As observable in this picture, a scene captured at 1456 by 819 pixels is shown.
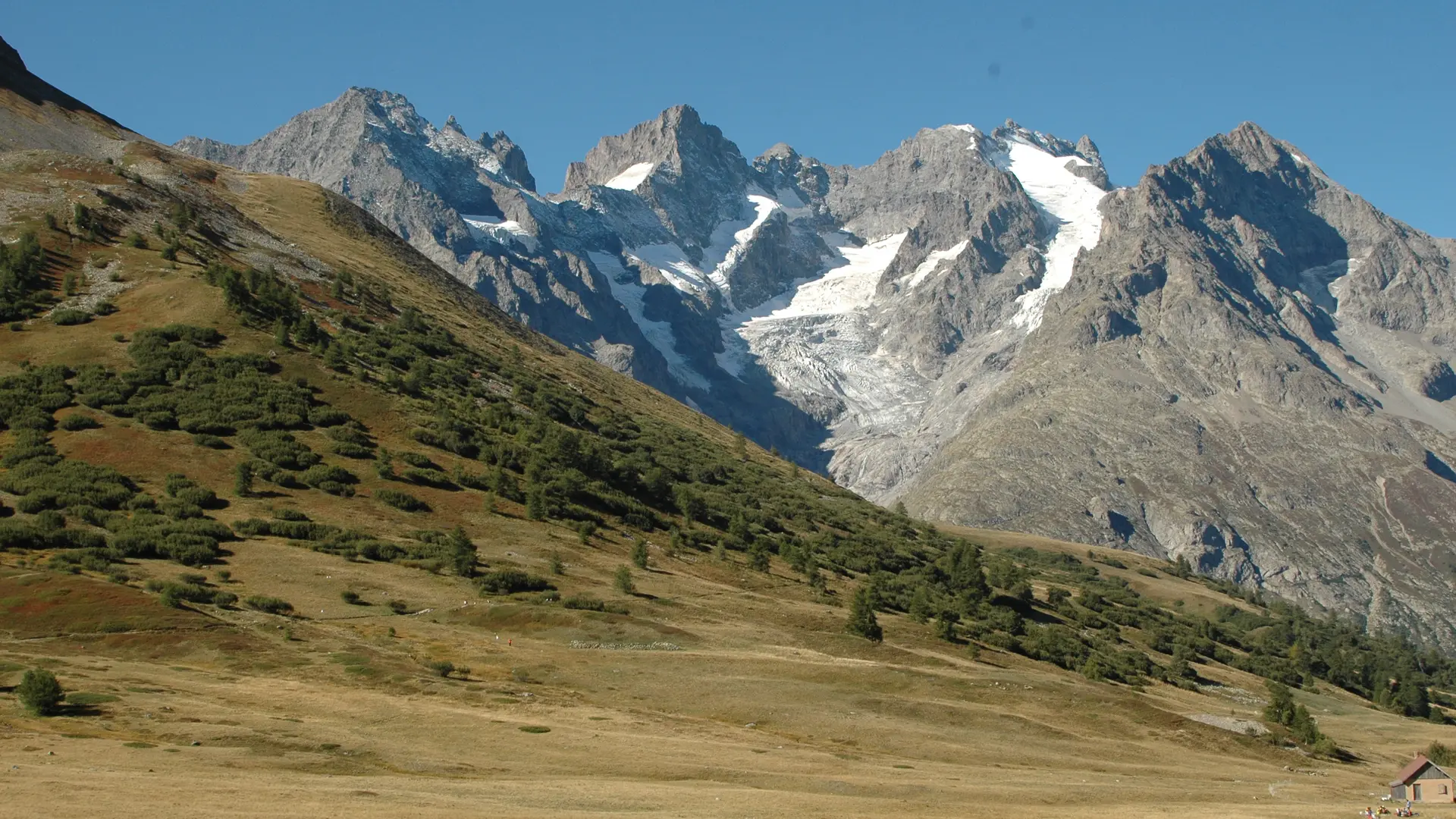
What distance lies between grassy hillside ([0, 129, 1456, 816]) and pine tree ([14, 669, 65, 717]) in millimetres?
685

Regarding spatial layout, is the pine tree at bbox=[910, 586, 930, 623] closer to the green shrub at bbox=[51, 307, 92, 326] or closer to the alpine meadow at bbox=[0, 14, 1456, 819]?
the alpine meadow at bbox=[0, 14, 1456, 819]

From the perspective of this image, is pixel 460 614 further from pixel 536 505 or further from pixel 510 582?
pixel 536 505

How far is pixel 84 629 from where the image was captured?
223 ft

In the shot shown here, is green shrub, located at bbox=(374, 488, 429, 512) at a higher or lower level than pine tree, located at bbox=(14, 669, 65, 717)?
higher

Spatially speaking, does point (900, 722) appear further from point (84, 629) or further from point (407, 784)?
point (84, 629)

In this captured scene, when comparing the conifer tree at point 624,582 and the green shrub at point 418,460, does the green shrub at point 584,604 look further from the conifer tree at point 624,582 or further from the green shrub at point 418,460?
the green shrub at point 418,460

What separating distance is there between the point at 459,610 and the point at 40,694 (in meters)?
34.2

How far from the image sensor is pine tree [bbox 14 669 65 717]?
51.1 metres

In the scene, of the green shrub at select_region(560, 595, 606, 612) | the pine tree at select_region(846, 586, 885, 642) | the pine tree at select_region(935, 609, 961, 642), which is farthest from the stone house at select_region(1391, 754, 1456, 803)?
the green shrub at select_region(560, 595, 606, 612)

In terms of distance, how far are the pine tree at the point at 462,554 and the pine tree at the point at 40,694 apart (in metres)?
40.7

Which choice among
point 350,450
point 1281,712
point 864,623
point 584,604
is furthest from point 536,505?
point 1281,712

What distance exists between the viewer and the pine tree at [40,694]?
168ft

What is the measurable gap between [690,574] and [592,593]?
18873 mm

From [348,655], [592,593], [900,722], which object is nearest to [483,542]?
[592,593]
